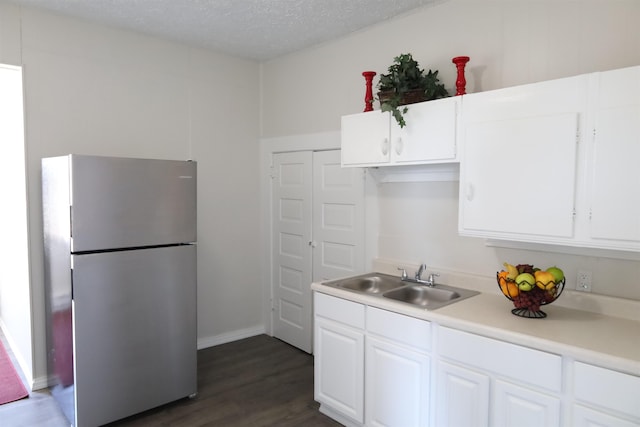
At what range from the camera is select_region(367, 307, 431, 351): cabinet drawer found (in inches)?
88.3

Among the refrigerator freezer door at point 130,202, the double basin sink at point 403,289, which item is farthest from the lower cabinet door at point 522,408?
the refrigerator freezer door at point 130,202

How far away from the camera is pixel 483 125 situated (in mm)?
2277

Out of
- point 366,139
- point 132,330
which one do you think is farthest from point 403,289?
point 132,330

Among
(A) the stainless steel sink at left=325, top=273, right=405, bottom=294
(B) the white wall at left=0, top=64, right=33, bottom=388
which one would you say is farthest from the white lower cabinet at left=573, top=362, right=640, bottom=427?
(B) the white wall at left=0, top=64, right=33, bottom=388

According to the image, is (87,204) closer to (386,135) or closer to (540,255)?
(386,135)

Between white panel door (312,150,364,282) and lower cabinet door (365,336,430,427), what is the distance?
1065 millimetres

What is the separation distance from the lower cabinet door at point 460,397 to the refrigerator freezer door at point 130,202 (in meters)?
1.83

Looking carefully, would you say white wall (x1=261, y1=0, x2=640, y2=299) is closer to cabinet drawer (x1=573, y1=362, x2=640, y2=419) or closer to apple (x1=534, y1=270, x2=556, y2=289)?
apple (x1=534, y1=270, x2=556, y2=289)

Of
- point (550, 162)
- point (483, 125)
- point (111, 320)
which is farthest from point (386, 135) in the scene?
point (111, 320)

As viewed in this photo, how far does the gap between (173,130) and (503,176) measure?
278cm

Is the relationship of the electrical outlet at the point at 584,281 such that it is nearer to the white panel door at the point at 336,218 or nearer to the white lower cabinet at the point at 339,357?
the white lower cabinet at the point at 339,357

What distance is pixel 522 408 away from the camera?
6.21 ft

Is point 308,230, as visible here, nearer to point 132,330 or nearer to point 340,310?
point 340,310

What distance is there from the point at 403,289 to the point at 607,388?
1.34 m
